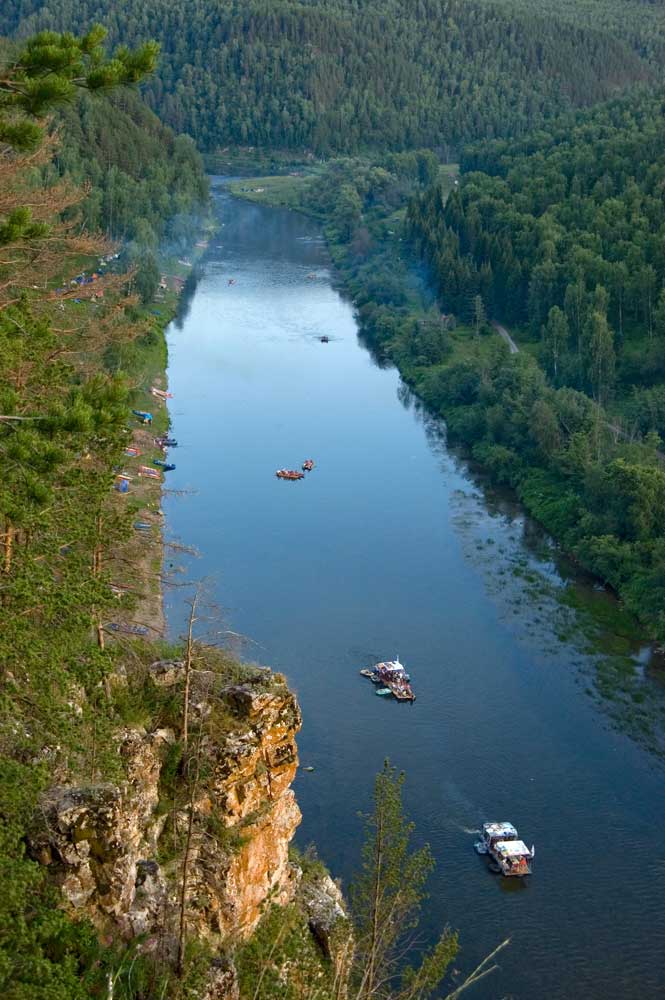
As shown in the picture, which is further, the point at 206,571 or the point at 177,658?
the point at 206,571

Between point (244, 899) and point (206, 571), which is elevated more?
point (244, 899)

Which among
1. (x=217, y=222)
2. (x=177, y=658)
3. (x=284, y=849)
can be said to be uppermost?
(x=177, y=658)

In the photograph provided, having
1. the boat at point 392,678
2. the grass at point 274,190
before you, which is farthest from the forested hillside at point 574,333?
the grass at point 274,190

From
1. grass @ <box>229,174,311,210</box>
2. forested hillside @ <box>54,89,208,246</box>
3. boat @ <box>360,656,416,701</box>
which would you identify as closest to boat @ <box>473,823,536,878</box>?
boat @ <box>360,656,416,701</box>

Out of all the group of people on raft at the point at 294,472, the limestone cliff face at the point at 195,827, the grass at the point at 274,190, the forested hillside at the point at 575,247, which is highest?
the limestone cliff face at the point at 195,827

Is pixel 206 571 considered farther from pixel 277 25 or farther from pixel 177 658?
pixel 277 25

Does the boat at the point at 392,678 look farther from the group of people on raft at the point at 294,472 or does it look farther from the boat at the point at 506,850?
the group of people on raft at the point at 294,472

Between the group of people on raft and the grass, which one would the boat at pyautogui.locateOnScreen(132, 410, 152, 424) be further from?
the grass

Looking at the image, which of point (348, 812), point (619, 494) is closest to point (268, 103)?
point (619, 494)
